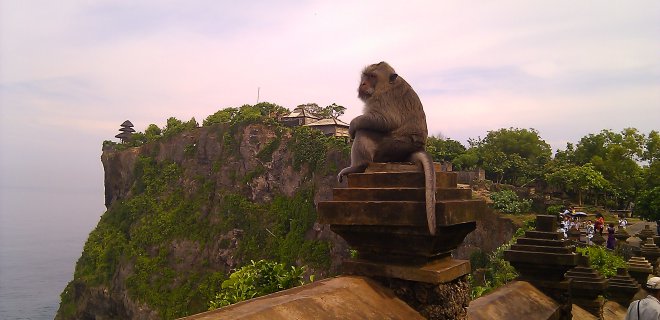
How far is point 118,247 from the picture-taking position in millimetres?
51938

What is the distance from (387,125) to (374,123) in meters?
0.08

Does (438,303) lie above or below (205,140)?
below

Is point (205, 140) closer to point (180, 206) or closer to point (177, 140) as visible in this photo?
point (177, 140)

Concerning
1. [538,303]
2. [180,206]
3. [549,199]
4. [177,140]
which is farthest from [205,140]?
[538,303]

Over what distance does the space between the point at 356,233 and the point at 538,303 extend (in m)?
2.00

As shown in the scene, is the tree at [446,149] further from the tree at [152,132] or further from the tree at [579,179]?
→ the tree at [152,132]

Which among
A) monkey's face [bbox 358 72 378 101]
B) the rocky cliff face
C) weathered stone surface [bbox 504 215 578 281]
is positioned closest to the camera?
monkey's face [bbox 358 72 378 101]

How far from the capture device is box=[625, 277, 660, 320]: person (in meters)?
3.29

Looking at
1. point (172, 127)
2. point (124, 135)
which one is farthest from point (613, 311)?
point (124, 135)

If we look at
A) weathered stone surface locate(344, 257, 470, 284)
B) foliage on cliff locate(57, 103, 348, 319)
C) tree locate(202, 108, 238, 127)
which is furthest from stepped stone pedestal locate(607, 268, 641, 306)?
tree locate(202, 108, 238, 127)

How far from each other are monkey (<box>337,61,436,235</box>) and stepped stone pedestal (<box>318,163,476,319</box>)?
16.6 inches

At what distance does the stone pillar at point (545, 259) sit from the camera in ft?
12.4

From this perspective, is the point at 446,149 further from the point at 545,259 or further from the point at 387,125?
the point at 387,125

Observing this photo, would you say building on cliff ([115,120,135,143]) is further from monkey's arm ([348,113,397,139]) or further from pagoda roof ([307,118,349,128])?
monkey's arm ([348,113,397,139])
